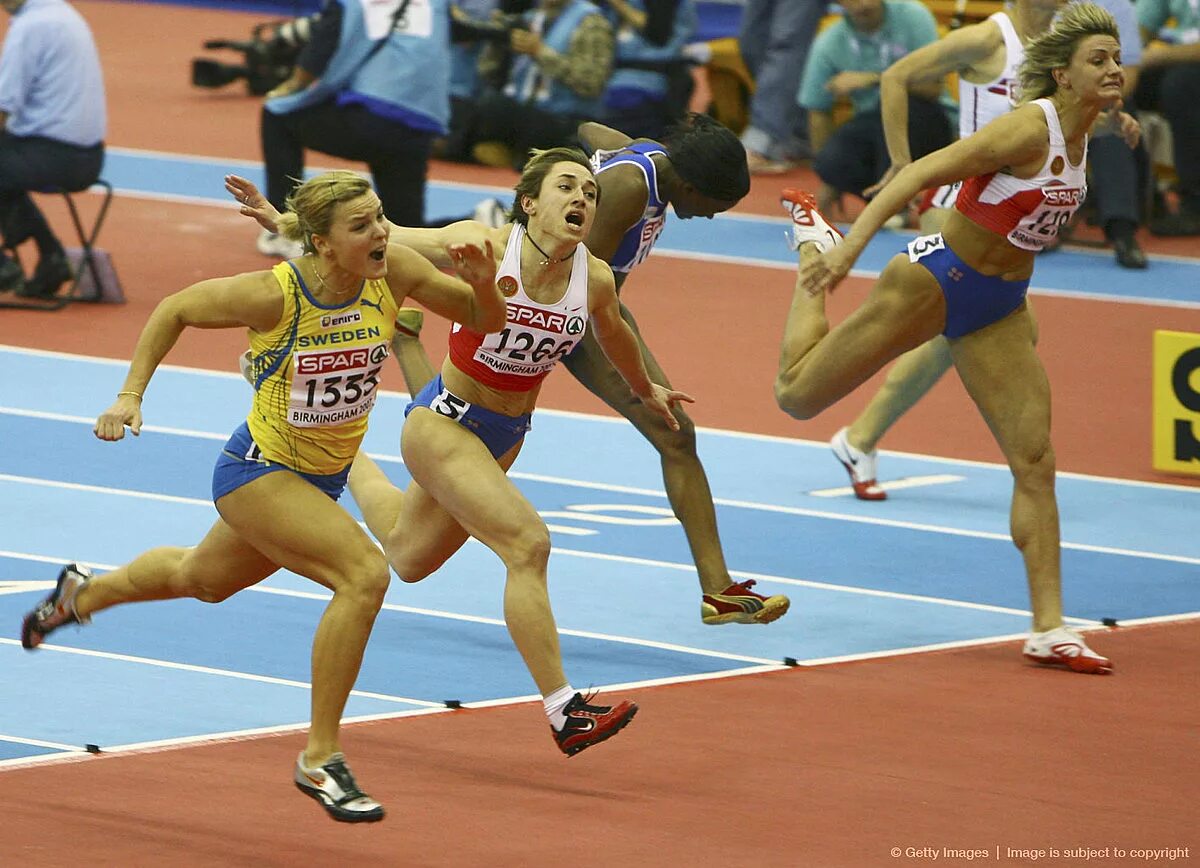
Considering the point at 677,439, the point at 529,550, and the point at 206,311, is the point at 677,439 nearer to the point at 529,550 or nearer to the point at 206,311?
the point at 529,550

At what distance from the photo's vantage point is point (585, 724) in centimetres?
662

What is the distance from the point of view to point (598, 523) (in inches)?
393

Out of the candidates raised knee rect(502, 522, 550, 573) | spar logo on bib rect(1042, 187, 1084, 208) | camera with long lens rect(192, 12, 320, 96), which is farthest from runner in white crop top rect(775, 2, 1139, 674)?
camera with long lens rect(192, 12, 320, 96)

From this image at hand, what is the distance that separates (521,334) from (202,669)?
1.66 m

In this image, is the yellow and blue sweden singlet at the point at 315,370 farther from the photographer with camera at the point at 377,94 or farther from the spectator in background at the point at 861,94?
the spectator in background at the point at 861,94

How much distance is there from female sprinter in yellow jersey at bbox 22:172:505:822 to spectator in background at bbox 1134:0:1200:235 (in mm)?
11118

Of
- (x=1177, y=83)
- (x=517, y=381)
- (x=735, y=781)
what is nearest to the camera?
(x=735, y=781)

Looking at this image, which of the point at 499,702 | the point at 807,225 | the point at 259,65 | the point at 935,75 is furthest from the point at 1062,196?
the point at 259,65

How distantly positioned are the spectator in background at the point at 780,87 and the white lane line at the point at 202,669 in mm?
12075

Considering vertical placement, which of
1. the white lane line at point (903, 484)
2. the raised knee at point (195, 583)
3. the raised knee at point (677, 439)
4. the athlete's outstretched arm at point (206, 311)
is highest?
the athlete's outstretched arm at point (206, 311)

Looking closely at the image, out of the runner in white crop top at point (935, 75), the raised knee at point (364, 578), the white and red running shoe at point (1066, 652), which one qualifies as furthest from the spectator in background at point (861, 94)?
the raised knee at point (364, 578)

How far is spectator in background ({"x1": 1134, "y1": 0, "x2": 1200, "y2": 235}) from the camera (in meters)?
16.7

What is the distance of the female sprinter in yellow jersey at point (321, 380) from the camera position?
20.5 ft

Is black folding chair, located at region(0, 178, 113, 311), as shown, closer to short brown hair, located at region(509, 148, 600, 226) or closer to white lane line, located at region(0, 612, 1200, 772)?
white lane line, located at region(0, 612, 1200, 772)
